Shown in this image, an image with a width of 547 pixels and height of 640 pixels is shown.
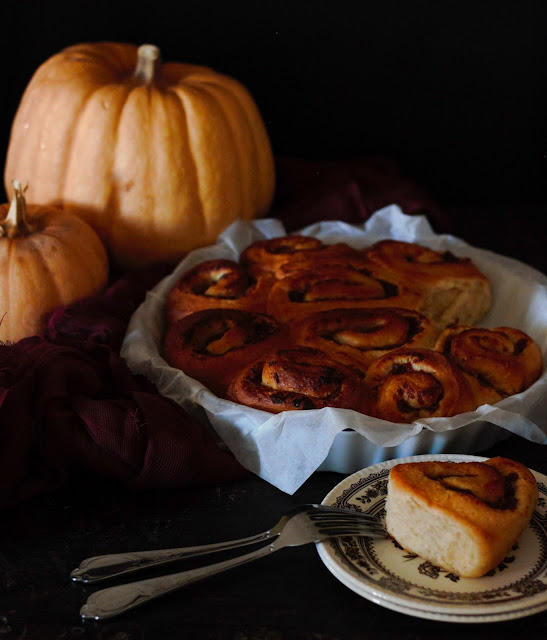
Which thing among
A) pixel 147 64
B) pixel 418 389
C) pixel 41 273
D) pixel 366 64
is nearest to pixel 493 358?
pixel 418 389

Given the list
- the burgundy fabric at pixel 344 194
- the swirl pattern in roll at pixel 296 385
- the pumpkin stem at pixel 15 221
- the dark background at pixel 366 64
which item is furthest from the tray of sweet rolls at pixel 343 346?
the dark background at pixel 366 64

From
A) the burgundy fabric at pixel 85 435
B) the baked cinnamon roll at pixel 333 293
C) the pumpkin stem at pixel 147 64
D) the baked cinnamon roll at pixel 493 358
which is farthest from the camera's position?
the pumpkin stem at pixel 147 64

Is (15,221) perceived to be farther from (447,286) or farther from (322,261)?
(447,286)

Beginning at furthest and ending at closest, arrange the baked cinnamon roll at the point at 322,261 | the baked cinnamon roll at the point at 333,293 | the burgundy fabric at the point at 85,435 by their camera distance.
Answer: the baked cinnamon roll at the point at 322,261 → the baked cinnamon roll at the point at 333,293 → the burgundy fabric at the point at 85,435

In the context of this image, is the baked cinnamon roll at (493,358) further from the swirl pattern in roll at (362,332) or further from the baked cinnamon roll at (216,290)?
the baked cinnamon roll at (216,290)

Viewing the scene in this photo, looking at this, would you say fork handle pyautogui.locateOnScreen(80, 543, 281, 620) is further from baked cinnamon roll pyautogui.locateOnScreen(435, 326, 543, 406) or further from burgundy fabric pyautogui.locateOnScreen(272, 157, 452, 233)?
burgundy fabric pyautogui.locateOnScreen(272, 157, 452, 233)
